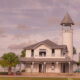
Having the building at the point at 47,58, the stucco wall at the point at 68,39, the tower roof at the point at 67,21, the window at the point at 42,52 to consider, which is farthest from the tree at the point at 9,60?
the tower roof at the point at 67,21

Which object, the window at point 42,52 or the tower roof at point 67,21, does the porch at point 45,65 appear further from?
the tower roof at point 67,21

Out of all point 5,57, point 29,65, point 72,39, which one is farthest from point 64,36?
point 5,57

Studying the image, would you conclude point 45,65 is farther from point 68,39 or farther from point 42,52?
point 68,39

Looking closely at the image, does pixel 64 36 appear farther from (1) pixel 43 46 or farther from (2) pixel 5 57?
(2) pixel 5 57

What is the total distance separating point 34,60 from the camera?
71125 mm

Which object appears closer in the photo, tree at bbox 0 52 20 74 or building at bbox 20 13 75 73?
tree at bbox 0 52 20 74

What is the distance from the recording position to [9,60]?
221ft

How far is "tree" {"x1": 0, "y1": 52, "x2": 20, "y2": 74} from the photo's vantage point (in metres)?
66.6

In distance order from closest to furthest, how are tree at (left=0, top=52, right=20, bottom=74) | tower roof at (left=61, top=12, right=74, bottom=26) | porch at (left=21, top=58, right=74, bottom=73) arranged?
tree at (left=0, top=52, right=20, bottom=74), porch at (left=21, top=58, right=74, bottom=73), tower roof at (left=61, top=12, right=74, bottom=26)

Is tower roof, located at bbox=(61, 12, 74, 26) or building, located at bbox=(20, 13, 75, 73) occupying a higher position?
tower roof, located at bbox=(61, 12, 74, 26)

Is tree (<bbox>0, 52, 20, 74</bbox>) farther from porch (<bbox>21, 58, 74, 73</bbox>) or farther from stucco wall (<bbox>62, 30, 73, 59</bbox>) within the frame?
stucco wall (<bbox>62, 30, 73, 59</bbox>)

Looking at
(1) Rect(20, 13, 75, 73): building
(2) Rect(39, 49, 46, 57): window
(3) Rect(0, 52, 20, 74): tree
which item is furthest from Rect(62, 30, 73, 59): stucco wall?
(3) Rect(0, 52, 20, 74): tree

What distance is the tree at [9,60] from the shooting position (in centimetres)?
6658

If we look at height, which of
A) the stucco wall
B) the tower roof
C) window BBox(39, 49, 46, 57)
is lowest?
window BBox(39, 49, 46, 57)
